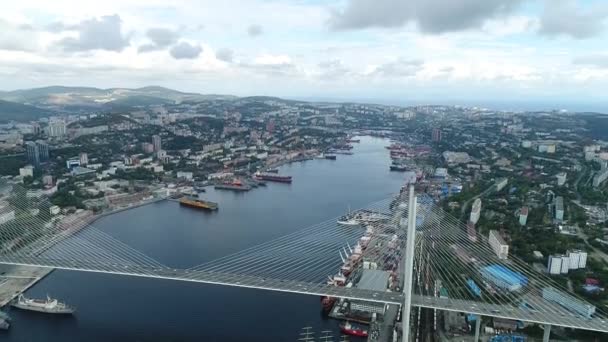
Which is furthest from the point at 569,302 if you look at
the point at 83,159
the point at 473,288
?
the point at 83,159

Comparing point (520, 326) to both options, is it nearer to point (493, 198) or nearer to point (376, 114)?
point (493, 198)

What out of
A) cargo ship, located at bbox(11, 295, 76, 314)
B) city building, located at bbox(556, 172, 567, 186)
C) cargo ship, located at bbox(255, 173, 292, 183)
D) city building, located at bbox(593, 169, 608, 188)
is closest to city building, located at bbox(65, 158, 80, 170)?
cargo ship, located at bbox(255, 173, 292, 183)

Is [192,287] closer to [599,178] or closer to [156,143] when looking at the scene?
[599,178]

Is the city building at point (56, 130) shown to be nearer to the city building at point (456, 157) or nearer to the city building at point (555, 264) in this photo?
the city building at point (456, 157)

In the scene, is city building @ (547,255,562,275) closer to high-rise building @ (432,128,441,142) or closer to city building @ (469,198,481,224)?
city building @ (469,198,481,224)

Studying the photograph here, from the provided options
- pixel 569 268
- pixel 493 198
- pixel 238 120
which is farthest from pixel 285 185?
pixel 238 120

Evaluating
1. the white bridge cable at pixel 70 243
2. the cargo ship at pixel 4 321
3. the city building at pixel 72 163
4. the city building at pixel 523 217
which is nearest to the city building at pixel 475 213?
the city building at pixel 523 217
